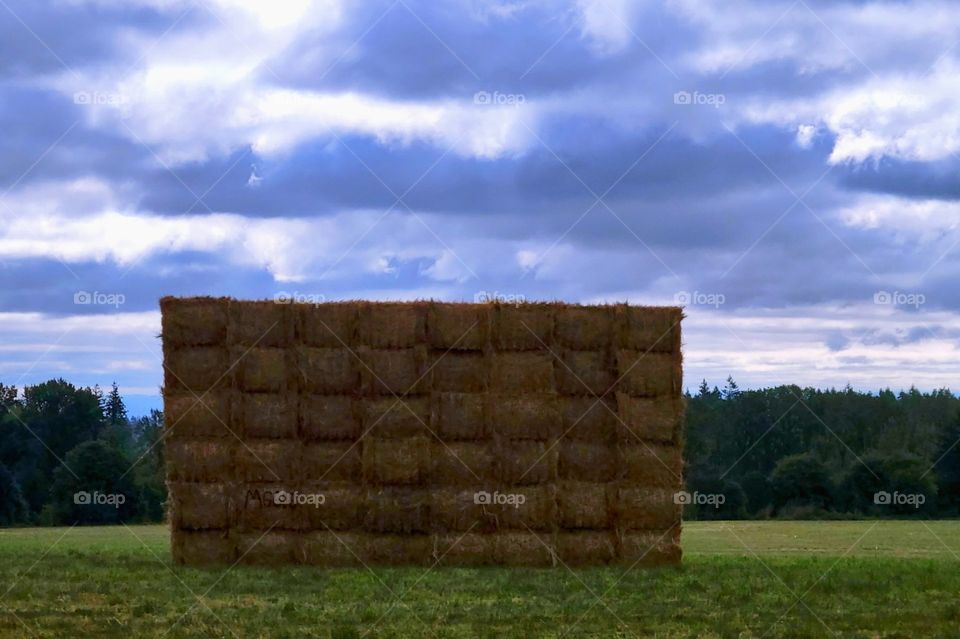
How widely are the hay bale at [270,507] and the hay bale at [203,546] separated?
0.43m

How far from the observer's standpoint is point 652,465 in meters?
20.5

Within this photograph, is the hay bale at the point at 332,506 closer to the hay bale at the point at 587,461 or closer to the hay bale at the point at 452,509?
the hay bale at the point at 452,509

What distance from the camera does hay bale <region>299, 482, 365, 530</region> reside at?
Answer: 1983 cm

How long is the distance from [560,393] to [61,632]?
383 inches

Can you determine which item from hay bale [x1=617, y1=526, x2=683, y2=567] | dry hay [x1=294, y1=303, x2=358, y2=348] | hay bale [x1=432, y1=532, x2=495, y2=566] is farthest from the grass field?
dry hay [x1=294, y1=303, x2=358, y2=348]

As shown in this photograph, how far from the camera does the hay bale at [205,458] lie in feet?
65.4

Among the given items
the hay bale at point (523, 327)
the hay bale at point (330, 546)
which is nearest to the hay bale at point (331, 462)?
the hay bale at point (330, 546)

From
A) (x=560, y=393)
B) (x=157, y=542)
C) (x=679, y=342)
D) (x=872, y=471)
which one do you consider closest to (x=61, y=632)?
(x=560, y=393)

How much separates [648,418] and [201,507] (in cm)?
717

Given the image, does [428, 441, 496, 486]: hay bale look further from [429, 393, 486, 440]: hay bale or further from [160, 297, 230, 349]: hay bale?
[160, 297, 230, 349]: hay bale

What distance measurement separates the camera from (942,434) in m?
55.6

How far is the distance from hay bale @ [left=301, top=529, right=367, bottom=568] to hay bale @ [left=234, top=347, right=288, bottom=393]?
2.35 meters

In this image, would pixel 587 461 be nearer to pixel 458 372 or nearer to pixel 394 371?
pixel 458 372

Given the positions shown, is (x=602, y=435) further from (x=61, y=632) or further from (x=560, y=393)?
(x=61, y=632)
